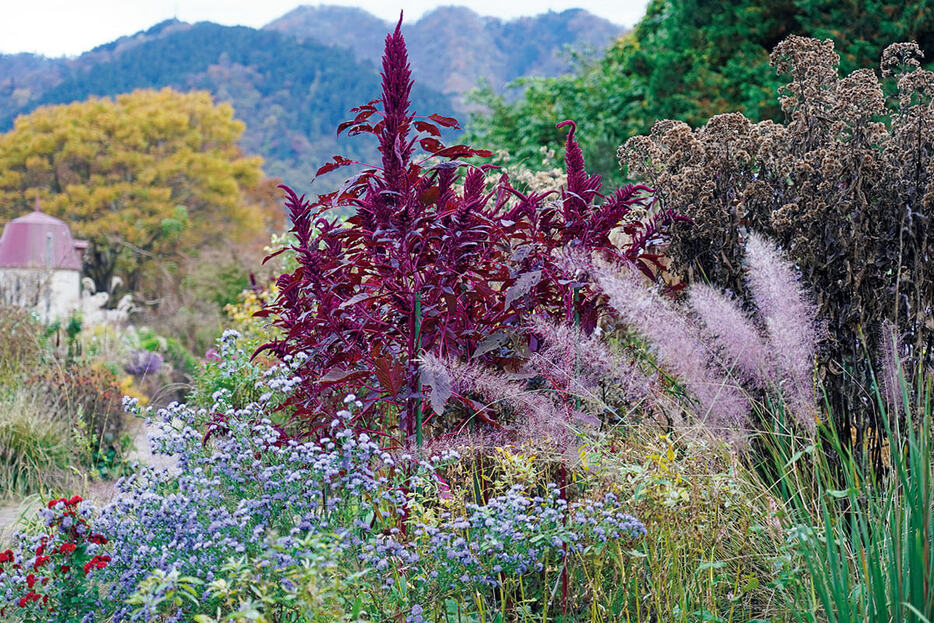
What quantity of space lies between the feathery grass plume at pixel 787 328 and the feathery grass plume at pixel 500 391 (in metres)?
0.67

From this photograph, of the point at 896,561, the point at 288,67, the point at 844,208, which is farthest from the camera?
the point at 288,67

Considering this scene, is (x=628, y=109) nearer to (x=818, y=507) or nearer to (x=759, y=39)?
(x=759, y=39)

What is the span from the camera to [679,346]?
2.46m

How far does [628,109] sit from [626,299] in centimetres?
1262

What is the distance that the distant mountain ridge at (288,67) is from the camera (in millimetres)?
46281

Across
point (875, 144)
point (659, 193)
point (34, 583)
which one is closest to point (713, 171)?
point (659, 193)

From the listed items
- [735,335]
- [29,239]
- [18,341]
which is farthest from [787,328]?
[29,239]

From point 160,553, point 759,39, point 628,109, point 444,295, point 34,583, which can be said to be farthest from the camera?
point 628,109

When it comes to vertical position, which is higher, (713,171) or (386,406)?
(713,171)

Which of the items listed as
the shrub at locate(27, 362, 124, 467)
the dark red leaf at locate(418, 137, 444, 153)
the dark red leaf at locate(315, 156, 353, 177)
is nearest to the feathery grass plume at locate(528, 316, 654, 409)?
the dark red leaf at locate(418, 137, 444, 153)

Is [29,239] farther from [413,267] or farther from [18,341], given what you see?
[413,267]

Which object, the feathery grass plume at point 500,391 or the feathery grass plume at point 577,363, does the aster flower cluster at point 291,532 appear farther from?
the feathery grass plume at point 577,363

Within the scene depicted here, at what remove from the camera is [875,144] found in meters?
3.14

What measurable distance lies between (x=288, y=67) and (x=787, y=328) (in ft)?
174
